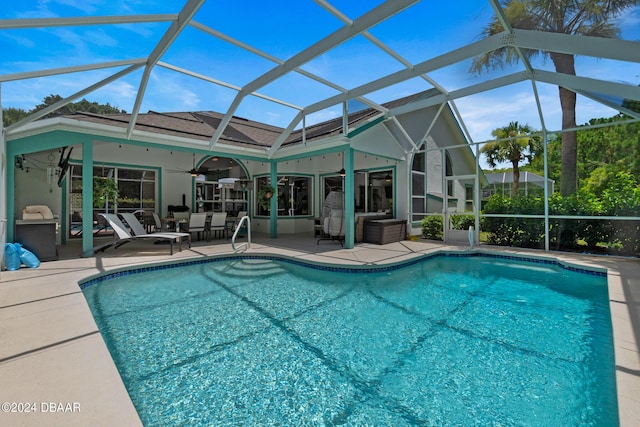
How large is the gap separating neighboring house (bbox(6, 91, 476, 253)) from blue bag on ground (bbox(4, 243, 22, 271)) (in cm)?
101

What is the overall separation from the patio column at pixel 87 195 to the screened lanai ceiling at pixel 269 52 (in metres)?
1.04

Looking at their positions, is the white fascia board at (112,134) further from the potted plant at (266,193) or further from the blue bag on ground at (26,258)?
the blue bag on ground at (26,258)

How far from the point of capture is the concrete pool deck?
1.84m

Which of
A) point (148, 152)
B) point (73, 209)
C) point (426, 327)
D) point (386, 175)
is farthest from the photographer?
point (386, 175)

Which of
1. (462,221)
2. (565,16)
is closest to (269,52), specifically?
(565,16)

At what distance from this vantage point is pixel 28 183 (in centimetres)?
871

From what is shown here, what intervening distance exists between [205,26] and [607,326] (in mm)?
7450

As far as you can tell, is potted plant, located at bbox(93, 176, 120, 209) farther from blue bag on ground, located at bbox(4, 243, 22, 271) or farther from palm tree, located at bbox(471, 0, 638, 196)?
palm tree, located at bbox(471, 0, 638, 196)

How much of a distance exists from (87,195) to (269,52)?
543 centimetres

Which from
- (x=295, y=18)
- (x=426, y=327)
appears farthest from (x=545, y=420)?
(x=295, y=18)

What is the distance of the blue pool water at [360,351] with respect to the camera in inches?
91.7

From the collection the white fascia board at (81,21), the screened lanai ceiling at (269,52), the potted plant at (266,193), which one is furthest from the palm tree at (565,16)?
the potted plant at (266,193)

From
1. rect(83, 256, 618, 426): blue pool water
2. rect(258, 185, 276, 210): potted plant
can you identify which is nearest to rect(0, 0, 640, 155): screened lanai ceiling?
rect(258, 185, 276, 210): potted plant

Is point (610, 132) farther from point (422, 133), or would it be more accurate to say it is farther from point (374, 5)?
point (374, 5)
